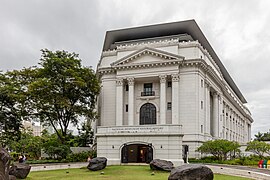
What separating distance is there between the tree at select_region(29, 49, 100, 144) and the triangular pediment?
4.91 meters

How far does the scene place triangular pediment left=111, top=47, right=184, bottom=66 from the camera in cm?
4097

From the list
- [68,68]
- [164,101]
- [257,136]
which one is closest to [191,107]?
[164,101]

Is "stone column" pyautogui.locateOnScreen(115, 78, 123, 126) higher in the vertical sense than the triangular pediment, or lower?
lower

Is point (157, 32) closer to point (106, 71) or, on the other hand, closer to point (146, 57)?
point (146, 57)

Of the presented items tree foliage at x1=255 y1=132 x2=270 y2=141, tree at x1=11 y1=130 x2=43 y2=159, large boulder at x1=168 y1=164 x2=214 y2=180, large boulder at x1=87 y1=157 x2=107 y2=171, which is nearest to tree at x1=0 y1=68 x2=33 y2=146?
tree at x1=11 y1=130 x2=43 y2=159

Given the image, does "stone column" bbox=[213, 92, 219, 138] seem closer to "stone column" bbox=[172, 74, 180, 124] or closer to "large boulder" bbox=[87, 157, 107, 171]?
"stone column" bbox=[172, 74, 180, 124]

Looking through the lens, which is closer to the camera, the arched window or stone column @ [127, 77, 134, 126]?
stone column @ [127, 77, 134, 126]

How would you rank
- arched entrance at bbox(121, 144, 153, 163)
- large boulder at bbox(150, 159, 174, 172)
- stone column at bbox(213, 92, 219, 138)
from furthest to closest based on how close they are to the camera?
stone column at bbox(213, 92, 219, 138) → arched entrance at bbox(121, 144, 153, 163) → large boulder at bbox(150, 159, 174, 172)

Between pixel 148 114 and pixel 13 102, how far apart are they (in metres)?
17.7

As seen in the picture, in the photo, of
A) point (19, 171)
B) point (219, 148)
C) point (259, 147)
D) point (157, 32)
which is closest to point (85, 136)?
point (157, 32)

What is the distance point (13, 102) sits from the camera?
39562 millimetres

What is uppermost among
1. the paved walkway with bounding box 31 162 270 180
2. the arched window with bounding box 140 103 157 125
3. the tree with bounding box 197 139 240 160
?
the arched window with bounding box 140 103 157 125

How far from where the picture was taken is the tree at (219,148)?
34656mm

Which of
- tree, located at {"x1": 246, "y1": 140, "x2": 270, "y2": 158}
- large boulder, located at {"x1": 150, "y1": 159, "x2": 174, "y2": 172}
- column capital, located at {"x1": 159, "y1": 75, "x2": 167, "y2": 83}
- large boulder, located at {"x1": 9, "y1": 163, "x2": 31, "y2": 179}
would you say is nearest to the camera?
large boulder, located at {"x1": 9, "y1": 163, "x2": 31, "y2": 179}
